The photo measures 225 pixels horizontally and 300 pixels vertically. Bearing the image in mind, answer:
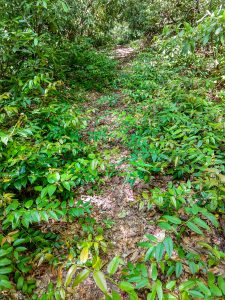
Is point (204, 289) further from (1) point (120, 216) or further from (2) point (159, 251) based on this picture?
(1) point (120, 216)

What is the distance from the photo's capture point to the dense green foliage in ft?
4.95

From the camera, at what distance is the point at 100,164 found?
2092mm

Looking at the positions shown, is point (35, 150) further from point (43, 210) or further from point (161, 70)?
point (161, 70)

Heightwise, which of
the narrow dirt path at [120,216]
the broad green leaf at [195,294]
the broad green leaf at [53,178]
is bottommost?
the narrow dirt path at [120,216]

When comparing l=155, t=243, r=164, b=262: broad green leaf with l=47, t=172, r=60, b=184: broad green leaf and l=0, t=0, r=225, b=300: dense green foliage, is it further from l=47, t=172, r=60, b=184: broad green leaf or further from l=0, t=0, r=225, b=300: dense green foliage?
l=47, t=172, r=60, b=184: broad green leaf

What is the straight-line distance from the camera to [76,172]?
2305mm

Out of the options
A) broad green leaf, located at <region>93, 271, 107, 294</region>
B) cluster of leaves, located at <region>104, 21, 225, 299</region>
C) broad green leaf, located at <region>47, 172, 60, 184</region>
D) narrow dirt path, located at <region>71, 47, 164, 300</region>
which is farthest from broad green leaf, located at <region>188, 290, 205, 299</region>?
broad green leaf, located at <region>47, 172, 60, 184</region>

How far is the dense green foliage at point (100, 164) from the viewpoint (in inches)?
59.4

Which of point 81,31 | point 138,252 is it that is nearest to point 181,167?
point 138,252

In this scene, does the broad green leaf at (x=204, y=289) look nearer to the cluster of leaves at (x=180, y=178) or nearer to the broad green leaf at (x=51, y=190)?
the cluster of leaves at (x=180, y=178)

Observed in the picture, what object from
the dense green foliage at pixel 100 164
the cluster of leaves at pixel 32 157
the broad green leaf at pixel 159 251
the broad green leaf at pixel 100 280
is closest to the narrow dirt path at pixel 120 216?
the dense green foliage at pixel 100 164

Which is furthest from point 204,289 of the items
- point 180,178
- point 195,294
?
point 180,178

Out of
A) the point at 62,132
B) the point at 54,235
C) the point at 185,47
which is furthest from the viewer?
the point at 62,132

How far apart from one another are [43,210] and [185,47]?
5.86 ft
